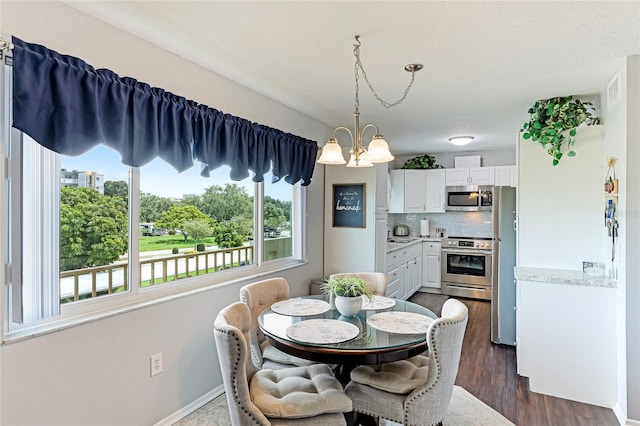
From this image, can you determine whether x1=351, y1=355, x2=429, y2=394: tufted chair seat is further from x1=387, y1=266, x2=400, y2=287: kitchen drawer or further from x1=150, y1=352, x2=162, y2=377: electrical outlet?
x1=387, y1=266, x2=400, y2=287: kitchen drawer

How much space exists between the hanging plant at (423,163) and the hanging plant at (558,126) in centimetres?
305

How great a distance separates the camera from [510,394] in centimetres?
276

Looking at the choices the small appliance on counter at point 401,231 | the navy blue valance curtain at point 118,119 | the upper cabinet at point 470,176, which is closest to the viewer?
the navy blue valance curtain at point 118,119

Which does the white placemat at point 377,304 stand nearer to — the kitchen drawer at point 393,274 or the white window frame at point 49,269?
the white window frame at point 49,269

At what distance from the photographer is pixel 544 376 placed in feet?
9.21

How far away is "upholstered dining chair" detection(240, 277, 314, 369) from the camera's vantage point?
7.45ft

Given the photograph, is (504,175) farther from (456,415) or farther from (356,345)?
(356,345)

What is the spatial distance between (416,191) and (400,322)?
4.29 m

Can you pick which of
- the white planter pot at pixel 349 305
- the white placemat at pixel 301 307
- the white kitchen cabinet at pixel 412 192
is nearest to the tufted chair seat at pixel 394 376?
the white planter pot at pixel 349 305

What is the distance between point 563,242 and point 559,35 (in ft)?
5.59

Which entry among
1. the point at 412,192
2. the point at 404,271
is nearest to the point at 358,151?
the point at 404,271

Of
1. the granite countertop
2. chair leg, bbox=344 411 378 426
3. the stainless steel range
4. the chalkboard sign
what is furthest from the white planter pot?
the stainless steel range

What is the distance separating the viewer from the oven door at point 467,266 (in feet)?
17.8

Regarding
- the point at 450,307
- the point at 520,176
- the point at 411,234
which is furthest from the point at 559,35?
the point at 411,234
